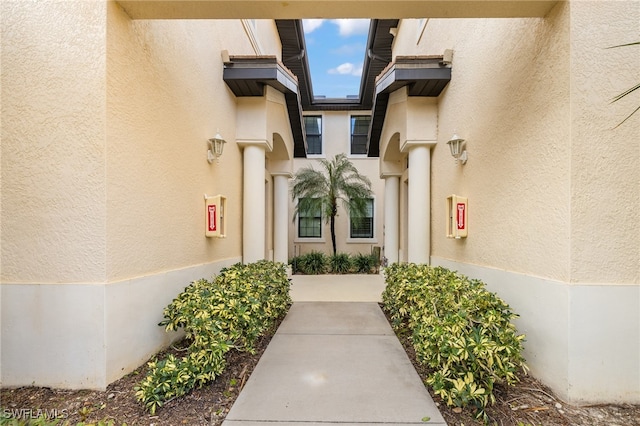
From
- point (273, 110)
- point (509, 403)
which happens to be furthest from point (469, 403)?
point (273, 110)

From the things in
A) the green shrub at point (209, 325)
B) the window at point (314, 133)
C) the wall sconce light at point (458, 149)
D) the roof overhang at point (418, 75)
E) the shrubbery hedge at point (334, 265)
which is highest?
the window at point (314, 133)

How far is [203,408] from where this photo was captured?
3.14 m

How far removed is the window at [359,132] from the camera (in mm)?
16094

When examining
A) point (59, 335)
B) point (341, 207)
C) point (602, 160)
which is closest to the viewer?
point (602, 160)

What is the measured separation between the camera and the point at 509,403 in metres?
3.19

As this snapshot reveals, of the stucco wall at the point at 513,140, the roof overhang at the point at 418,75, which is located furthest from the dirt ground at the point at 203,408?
the roof overhang at the point at 418,75

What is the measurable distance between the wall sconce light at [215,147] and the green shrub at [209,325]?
7.04 feet

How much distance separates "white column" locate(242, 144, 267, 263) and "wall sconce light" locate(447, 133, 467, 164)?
4231 millimetres

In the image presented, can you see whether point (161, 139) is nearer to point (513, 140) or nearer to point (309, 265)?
point (513, 140)

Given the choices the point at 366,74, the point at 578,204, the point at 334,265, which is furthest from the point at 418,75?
the point at 366,74

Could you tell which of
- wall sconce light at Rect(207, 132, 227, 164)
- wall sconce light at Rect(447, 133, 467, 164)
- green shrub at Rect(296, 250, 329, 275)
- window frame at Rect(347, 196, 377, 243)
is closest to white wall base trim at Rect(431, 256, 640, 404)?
wall sconce light at Rect(447, 133, 467, 164)

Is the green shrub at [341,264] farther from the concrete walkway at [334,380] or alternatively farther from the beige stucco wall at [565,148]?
the beige stucco wall at [565,148]

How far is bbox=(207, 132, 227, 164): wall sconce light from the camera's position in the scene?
Result: 6016 mm

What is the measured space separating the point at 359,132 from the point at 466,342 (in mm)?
14057
